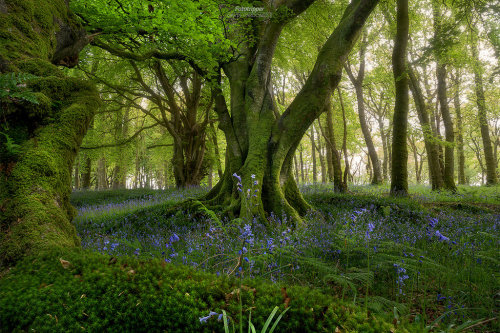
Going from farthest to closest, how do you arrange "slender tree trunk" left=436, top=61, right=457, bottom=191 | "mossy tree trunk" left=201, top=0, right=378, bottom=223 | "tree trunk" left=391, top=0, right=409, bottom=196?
"slender tree trunk" left=436, top=61, right=457, bottom=191
"tree trunk" left=391, top=0, right=409, bottom=196
"mossy tree trunk" left=201, top=0, right=378, bottom=223

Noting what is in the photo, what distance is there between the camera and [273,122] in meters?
6.70

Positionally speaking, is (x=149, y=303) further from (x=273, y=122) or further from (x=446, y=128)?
(x=446, y=128)

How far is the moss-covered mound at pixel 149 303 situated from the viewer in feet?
4.37

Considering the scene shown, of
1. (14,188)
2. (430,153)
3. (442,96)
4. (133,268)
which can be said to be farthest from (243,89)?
(442,96)

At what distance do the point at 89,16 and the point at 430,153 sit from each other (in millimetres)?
13045

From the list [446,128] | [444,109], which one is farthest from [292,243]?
[444,109]

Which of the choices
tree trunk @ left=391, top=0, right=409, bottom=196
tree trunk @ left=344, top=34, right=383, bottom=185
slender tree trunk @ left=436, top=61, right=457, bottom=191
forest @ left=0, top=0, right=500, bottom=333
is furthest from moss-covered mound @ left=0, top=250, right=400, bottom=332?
tree trunk @ left=344, top=34, right=383, bottom=185

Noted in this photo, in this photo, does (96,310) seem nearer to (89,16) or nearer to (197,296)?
(197,296)

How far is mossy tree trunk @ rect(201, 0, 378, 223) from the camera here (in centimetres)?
600

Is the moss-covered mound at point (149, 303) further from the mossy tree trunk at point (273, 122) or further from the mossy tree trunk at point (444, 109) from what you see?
the mossy tree trunk at point (444, 109)

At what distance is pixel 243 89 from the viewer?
7562mm

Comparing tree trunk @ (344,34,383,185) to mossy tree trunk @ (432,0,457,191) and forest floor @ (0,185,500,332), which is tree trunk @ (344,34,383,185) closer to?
mossy tree trunk @ (432,0,457,191)

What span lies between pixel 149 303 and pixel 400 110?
922cm

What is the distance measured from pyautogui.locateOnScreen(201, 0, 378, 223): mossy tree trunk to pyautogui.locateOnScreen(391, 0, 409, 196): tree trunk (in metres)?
2.66
